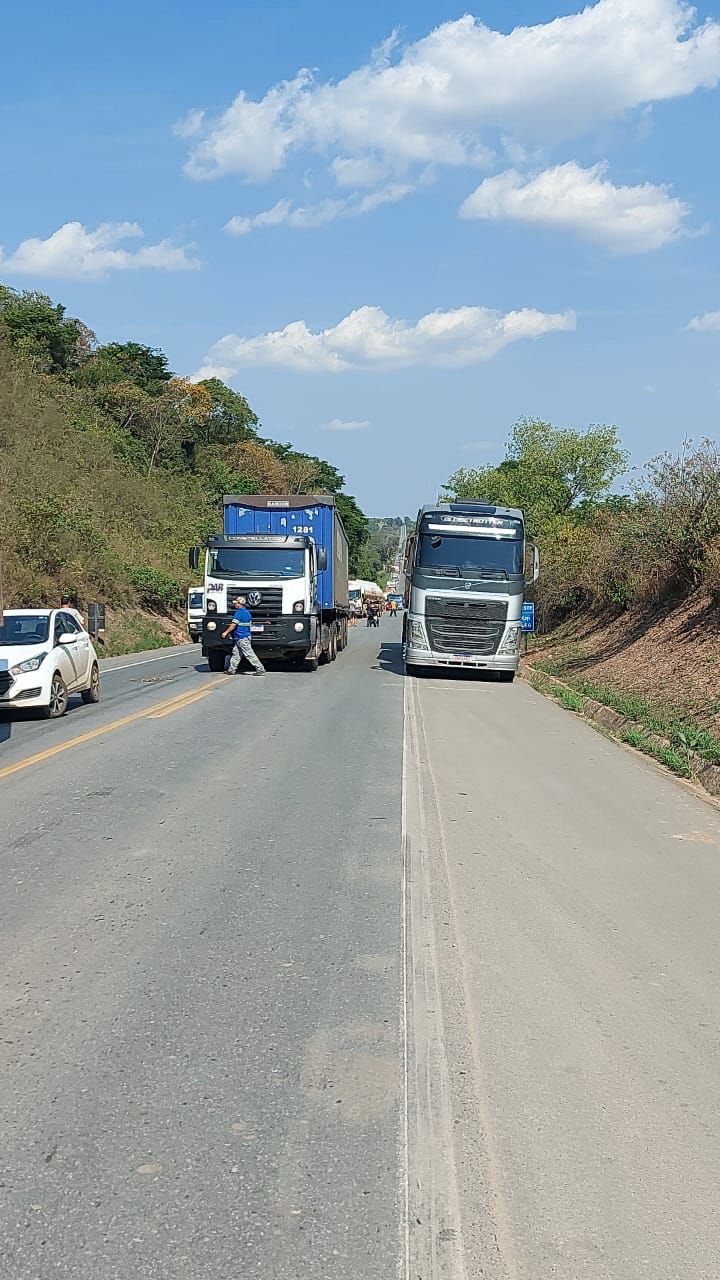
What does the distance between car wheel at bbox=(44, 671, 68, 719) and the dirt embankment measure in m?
9.45

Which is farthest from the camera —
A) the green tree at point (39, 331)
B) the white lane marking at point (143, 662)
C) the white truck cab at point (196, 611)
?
the green tree at point (39, 331)

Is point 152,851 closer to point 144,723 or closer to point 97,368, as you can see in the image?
point 144,723

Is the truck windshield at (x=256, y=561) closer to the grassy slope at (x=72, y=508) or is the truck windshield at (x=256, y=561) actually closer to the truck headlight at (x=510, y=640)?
the truck headlight at (x=510, y=640)

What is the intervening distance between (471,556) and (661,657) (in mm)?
5279

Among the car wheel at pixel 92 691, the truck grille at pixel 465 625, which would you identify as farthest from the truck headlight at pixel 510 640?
the car wheel at pixel 92 691

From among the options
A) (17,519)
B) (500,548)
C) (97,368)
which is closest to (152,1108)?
(500,548)

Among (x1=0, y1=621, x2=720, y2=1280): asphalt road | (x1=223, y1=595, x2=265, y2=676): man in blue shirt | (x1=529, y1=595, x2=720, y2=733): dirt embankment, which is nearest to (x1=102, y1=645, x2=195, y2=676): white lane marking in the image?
(x1=223, y1=595, x2=265, y2=676): man in blue shirt

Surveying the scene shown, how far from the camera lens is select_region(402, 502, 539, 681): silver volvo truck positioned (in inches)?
963

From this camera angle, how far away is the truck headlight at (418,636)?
24.7 m

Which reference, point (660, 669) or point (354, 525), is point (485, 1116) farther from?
point (354, 525)

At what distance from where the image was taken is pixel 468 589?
24.5 m

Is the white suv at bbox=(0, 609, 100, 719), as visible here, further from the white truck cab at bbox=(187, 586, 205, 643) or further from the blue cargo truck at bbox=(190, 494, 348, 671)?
the white truck cab at bbox=(187, 586, 205, 643)

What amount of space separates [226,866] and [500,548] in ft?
59.9

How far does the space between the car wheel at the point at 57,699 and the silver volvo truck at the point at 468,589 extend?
33.1ft
